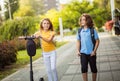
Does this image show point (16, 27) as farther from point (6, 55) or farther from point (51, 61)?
point (51, 61)

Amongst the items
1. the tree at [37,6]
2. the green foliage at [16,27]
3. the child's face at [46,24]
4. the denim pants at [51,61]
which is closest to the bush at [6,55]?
the denim pants at [51,61]

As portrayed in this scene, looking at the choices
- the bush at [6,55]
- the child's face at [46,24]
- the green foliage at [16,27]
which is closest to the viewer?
the child's face at [46,24]

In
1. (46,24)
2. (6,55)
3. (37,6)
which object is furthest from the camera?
(37,6)

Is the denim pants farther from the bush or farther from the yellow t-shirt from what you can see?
the bush

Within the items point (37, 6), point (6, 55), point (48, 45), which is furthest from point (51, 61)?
point (37, 6)

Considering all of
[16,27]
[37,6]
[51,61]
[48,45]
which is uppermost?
[37,6]

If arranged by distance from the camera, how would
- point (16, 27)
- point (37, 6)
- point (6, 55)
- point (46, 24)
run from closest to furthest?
point (46, 24) → point (6, 55) → point (16, 27) → point (37, 6)

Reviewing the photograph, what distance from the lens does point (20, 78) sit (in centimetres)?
1102

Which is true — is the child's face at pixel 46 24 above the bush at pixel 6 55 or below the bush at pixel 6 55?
above

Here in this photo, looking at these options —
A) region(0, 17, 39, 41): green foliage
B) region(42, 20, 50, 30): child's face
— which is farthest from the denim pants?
region(0, 17, 39, 41): green foliage

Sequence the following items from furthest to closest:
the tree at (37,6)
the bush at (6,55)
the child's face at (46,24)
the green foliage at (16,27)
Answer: the tree at (37,6)
the green foliage at (16,27)
the bush at (6,55)
the child's face at (46,24)

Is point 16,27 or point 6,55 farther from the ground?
point 16,27

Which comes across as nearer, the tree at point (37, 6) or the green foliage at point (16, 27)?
the green foliage at point (16, 27)

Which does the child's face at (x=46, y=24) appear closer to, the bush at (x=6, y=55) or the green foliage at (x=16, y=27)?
the bush at (x=6, y=55)
